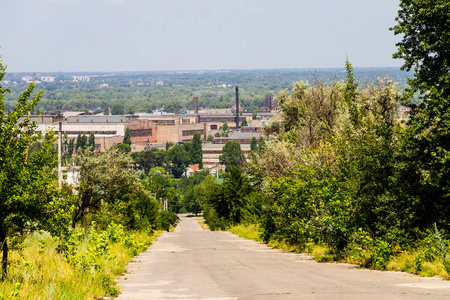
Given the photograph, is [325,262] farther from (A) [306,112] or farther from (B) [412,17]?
(A) [306,112]

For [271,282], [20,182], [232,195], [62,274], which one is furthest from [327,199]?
[232,195]

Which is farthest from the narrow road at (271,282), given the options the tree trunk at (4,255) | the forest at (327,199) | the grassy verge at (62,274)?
the tree trunk at (4,255)

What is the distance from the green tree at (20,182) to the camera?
11828 mm

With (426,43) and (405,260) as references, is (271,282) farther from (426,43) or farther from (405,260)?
(426,43)

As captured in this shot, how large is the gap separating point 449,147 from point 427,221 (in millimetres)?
1962

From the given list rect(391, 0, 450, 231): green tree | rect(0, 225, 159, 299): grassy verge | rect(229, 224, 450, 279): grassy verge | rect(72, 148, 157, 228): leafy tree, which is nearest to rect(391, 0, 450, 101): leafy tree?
rect(391, 0, 450, 231): green tree

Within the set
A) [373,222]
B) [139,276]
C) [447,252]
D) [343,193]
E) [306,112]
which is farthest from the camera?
[306,112]

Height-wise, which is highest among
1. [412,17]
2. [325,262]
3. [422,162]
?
[412,17]

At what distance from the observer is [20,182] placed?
12.1 meters

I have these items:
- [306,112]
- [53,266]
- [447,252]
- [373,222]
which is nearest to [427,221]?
[373,222]

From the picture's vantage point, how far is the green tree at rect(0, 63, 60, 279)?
38.8 feet

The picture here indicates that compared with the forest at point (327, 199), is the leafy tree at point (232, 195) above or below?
below

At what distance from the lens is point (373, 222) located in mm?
17812

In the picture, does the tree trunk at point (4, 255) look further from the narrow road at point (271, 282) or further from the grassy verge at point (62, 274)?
the narrow road at point (271, 282)
